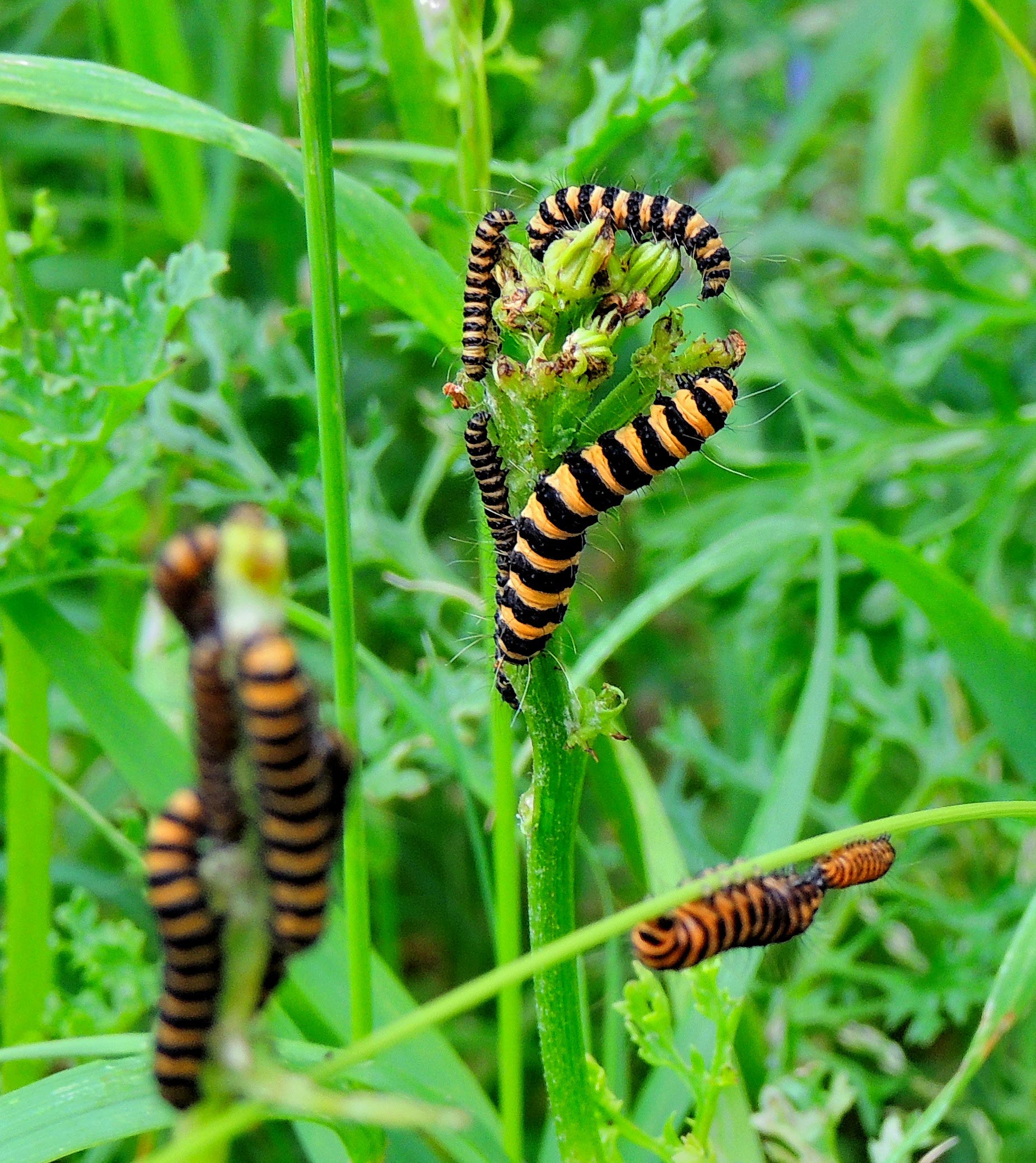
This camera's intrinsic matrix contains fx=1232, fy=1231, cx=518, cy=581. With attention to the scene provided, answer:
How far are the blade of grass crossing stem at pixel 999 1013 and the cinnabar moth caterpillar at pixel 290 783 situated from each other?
3.04 feet

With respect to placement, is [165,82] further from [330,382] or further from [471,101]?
[330,382]

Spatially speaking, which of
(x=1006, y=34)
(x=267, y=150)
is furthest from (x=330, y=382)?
(x=1006, y=34)

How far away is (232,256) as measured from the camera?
209 inches

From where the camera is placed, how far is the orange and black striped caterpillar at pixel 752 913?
5.00 feet

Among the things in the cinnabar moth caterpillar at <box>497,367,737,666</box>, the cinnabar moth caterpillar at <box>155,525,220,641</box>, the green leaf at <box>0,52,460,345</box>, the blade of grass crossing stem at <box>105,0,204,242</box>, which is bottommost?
the cinnabar moth caterpillar at <box>155,525,220,641</box>

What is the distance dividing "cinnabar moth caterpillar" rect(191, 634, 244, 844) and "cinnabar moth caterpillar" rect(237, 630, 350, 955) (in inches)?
1.1

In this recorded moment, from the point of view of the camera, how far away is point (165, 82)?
12.0ft

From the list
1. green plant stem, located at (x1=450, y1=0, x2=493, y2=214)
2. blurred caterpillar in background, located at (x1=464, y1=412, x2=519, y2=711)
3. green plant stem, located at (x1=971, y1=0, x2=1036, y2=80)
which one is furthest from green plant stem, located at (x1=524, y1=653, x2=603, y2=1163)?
green plant stem, located at (x1=971, y1=0, x2=1036, y2=80)

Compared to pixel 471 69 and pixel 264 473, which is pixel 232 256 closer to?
pixel 264 473

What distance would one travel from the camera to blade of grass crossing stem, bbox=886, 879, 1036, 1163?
5.04 feet

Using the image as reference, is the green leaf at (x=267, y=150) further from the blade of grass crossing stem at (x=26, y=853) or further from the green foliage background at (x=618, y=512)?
the blade of grass crossing stem at (x=26, y=853)

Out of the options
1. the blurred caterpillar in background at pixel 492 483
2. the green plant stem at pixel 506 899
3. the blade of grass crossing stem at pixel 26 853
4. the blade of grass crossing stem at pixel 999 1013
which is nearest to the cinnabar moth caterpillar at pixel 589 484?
the blurred caterpillar in background at pixel 492 483

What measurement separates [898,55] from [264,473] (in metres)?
3.34

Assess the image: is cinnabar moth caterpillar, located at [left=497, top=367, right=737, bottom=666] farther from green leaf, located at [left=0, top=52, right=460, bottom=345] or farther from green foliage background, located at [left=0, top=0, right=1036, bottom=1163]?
green leaf, located at [left=0, top=52, right=460, bottom=345]
